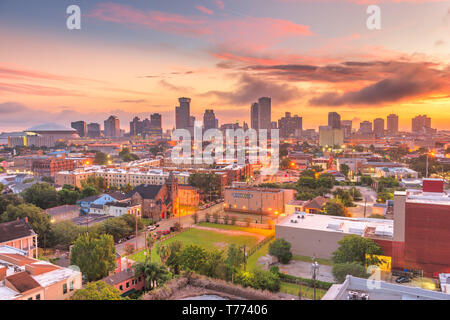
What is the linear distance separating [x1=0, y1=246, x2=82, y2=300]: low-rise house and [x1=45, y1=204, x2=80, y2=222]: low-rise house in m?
7.84

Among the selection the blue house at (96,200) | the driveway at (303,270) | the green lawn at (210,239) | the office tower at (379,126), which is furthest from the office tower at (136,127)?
the driveway at (303,270)

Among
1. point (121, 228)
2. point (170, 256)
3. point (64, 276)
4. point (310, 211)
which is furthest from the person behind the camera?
point (310, 211)

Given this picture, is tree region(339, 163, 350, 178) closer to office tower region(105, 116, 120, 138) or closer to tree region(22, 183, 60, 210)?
tree region(22, 183, 60, 210)

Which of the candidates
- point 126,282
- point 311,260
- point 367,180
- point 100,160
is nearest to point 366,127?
point 367,180

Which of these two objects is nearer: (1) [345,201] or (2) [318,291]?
(2) [318,291]

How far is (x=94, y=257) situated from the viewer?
780 centimetres

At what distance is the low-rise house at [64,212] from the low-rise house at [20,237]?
4.21 m

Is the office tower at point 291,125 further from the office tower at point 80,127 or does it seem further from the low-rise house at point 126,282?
the low-rise house at point 126,282

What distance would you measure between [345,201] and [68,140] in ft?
221
